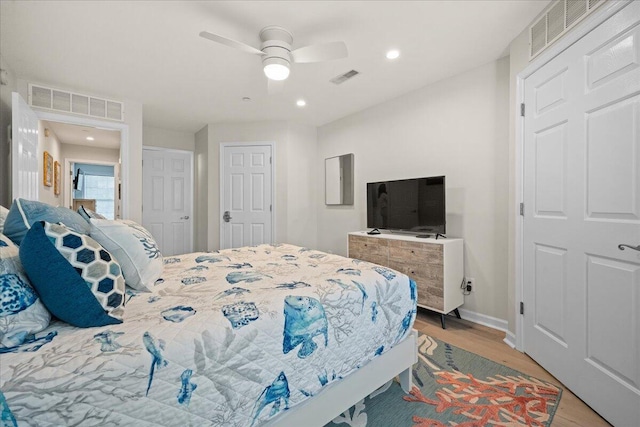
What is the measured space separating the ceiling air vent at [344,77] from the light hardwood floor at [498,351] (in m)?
2.62

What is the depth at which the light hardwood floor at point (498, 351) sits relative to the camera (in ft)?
5.05

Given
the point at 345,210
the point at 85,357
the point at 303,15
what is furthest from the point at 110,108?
the point at 85,357

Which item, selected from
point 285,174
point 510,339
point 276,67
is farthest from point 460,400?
point 285,174

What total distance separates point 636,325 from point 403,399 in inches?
47.7

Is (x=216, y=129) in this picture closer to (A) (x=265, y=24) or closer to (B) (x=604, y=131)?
(A) (x=265, y=24)

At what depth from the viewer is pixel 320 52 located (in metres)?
2.14

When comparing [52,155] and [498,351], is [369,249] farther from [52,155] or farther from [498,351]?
[52,155]

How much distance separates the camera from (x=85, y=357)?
2.64 ft

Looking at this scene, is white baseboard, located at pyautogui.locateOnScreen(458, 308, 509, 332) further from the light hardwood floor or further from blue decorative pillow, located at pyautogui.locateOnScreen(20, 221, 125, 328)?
blue decorative pillow, located at pyautogui.locateOnScreen(20, 221, 125, 328)

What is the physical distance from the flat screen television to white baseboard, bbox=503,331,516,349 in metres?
1.01

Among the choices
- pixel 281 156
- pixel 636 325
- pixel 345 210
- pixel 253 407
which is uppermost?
pixel 281 156

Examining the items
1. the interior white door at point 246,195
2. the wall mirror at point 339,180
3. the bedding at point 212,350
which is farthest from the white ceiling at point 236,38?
the bedding at point 212,350

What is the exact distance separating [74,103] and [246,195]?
2339 millimetres

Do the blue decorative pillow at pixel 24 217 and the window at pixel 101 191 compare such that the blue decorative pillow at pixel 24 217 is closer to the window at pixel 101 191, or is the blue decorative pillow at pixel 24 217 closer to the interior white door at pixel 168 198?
the interior white door at pixel 168 198
